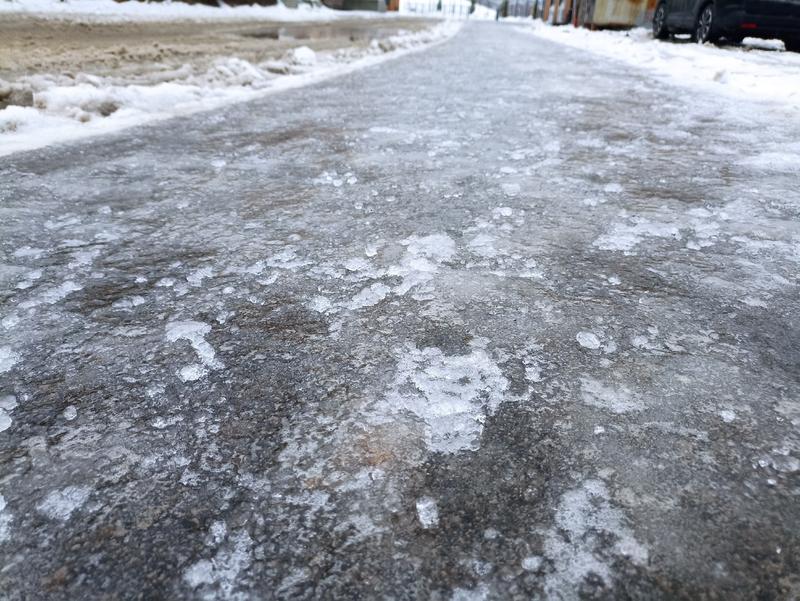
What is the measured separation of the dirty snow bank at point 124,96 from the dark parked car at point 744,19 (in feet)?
20.1

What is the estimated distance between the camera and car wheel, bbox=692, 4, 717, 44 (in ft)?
26.5

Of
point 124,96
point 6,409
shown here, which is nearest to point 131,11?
point 124,96

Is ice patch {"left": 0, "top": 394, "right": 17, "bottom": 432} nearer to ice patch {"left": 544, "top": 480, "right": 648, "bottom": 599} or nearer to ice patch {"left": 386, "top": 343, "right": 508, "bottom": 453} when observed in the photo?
Result: ice patch {"left": 386, "top": 343, "right": 508, "bottom": 453}

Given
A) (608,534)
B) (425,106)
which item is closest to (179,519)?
(608,534)

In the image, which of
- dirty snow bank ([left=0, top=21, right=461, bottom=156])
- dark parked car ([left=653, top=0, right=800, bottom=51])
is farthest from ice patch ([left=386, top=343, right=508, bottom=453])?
dark parked car ([left=653, top=0, right=800, bottom=51])

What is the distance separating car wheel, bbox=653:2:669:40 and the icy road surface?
33.6 ft

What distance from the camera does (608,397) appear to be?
3.17ft

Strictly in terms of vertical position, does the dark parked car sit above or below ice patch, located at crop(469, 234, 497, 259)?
above

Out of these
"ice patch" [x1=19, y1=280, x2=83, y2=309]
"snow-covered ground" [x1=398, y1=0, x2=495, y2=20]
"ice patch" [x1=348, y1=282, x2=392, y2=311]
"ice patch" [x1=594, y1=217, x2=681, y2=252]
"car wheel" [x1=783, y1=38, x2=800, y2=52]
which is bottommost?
"ice patch" [x1=348, y1=282, x2=392, y2=311]

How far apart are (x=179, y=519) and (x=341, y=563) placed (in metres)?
0.25

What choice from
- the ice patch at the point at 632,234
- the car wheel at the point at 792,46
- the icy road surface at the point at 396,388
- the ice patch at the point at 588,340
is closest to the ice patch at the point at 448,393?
the icy road surface at the point at 396,388

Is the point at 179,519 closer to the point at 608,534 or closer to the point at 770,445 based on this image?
the point at 608,534

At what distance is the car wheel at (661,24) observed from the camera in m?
10.2

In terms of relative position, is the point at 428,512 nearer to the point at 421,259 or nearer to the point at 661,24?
the point at 421,259
